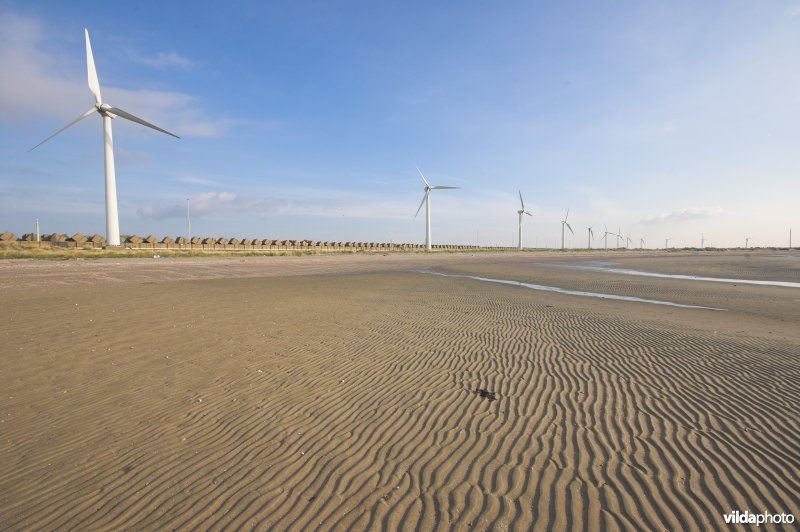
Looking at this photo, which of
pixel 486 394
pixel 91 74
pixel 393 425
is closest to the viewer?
pixel 393 425

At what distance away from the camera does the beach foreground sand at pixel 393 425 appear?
3572 millimetres

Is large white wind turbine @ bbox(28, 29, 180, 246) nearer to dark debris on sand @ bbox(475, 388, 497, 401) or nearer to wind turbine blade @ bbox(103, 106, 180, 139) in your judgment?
wind turbine blade @ bbox(103, 106, 180, 139)

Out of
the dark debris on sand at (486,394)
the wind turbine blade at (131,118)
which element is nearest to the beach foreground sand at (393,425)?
the dark debris on sand at (486,394)

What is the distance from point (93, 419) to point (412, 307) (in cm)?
1086

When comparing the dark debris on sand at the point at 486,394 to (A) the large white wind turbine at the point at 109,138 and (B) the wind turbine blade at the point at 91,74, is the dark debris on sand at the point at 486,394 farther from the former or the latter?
(B) the wind turbine blade at the point at 91,74

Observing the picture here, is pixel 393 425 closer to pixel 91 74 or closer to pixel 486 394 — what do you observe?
pixel 486 394

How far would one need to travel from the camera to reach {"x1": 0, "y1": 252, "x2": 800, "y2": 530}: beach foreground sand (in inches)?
141

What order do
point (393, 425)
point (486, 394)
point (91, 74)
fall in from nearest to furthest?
point (393, 425), point (486, 394), point (91, 74)

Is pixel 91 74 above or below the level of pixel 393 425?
above

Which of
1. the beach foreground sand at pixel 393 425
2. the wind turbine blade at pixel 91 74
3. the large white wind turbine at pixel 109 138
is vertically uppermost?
the wind turbine blade at pixel 91 74

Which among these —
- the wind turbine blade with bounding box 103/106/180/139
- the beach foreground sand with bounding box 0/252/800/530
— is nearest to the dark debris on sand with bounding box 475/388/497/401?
the beach foreground sand with bounding box 0/252/800/530

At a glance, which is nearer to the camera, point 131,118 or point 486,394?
point 486,394

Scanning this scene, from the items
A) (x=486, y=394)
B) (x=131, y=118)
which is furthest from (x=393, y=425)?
(x=131, y=118)

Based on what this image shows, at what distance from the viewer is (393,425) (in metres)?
5.17
